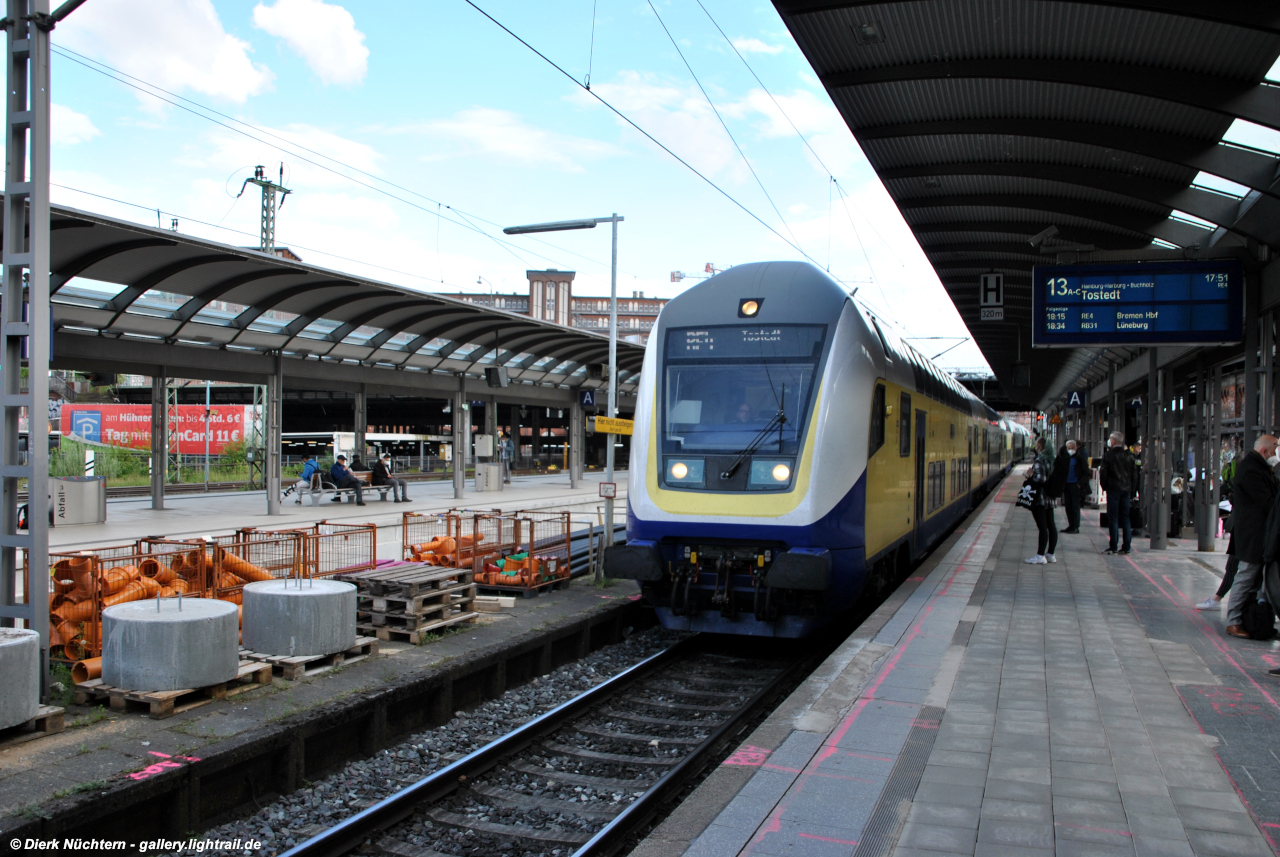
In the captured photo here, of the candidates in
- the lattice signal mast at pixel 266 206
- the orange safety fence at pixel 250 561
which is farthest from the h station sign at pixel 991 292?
the lattice signal mast at pixel 266 206

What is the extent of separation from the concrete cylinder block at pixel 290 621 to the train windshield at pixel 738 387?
329cm

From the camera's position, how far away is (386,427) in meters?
62.0

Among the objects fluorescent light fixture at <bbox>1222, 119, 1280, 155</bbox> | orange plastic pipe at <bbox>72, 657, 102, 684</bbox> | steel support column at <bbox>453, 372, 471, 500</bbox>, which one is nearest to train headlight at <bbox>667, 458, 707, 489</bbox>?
orange plastic pipe at <bbox>72, 657, 102, 684</bbox>

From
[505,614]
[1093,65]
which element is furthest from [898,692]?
[1093,65]

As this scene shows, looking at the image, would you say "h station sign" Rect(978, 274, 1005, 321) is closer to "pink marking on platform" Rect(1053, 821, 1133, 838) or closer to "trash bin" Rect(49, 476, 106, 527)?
"pink marking on platform" Rect(1053, 821, 1133, 838)

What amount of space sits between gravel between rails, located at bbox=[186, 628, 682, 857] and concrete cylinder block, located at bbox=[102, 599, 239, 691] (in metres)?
1.09

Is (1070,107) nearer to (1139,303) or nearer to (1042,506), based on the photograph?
(1139,303)

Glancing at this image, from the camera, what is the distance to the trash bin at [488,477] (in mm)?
27953

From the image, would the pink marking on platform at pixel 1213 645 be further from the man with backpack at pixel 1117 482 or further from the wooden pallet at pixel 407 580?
the wooden pallet at pixel 407 580

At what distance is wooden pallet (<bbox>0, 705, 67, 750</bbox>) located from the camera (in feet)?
17.6

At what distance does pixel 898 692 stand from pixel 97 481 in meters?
15.6

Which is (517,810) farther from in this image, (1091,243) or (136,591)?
(1091,243)

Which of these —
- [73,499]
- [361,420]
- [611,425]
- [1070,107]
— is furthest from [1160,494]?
[73,499]

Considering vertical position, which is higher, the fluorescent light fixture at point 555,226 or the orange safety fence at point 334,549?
the fluorescent light fixture at point 555,226
